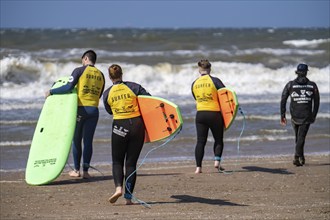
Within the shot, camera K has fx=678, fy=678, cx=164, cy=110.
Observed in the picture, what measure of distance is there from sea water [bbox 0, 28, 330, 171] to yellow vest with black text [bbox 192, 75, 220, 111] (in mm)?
769

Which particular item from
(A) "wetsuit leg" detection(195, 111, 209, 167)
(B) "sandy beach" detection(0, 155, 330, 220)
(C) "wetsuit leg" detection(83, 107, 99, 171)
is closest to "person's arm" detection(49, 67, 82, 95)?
(C) "wetsuit leg" detection(83, 107, 99, 171)

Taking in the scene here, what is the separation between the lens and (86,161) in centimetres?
904

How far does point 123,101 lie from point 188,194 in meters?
1.55

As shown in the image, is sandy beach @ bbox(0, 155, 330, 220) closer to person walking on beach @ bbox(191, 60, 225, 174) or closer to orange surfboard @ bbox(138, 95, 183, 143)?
person walking on beach @ bbox(191, 60, 225, 174)

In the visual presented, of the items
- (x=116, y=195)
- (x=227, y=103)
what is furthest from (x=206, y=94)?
(x=116, y=195)

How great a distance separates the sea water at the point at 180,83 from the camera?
38.9 ft

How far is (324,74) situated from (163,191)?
19.3 m

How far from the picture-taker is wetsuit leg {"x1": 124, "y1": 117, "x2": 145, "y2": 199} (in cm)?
707

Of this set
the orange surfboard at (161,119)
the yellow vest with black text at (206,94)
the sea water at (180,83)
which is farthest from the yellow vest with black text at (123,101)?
the sea water at (180,83)

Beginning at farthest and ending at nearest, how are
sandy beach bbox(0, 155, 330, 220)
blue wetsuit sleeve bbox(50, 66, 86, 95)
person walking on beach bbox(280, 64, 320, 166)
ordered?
person walking on beach bbox(280, 64, 320, 166) < blue wetsuit sleeve bbox(50, 66, 86, 95) < sandy beach bbox(0, 155, 330, 220)

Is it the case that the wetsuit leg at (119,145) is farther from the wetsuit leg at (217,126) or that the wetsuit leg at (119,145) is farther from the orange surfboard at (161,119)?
the wetsuit leg at (217,126)

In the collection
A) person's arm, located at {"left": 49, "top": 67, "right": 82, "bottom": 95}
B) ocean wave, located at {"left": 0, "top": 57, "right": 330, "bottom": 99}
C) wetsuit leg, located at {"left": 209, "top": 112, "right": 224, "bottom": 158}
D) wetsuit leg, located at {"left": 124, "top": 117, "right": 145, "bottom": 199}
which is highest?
ocean wave, located at {"left": 0, "top": 57, "right": 330, "bottom": 99}

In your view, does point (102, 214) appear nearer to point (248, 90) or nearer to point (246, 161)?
point (246, 161)

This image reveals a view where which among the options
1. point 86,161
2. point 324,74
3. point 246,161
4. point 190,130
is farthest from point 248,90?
point 86,161
